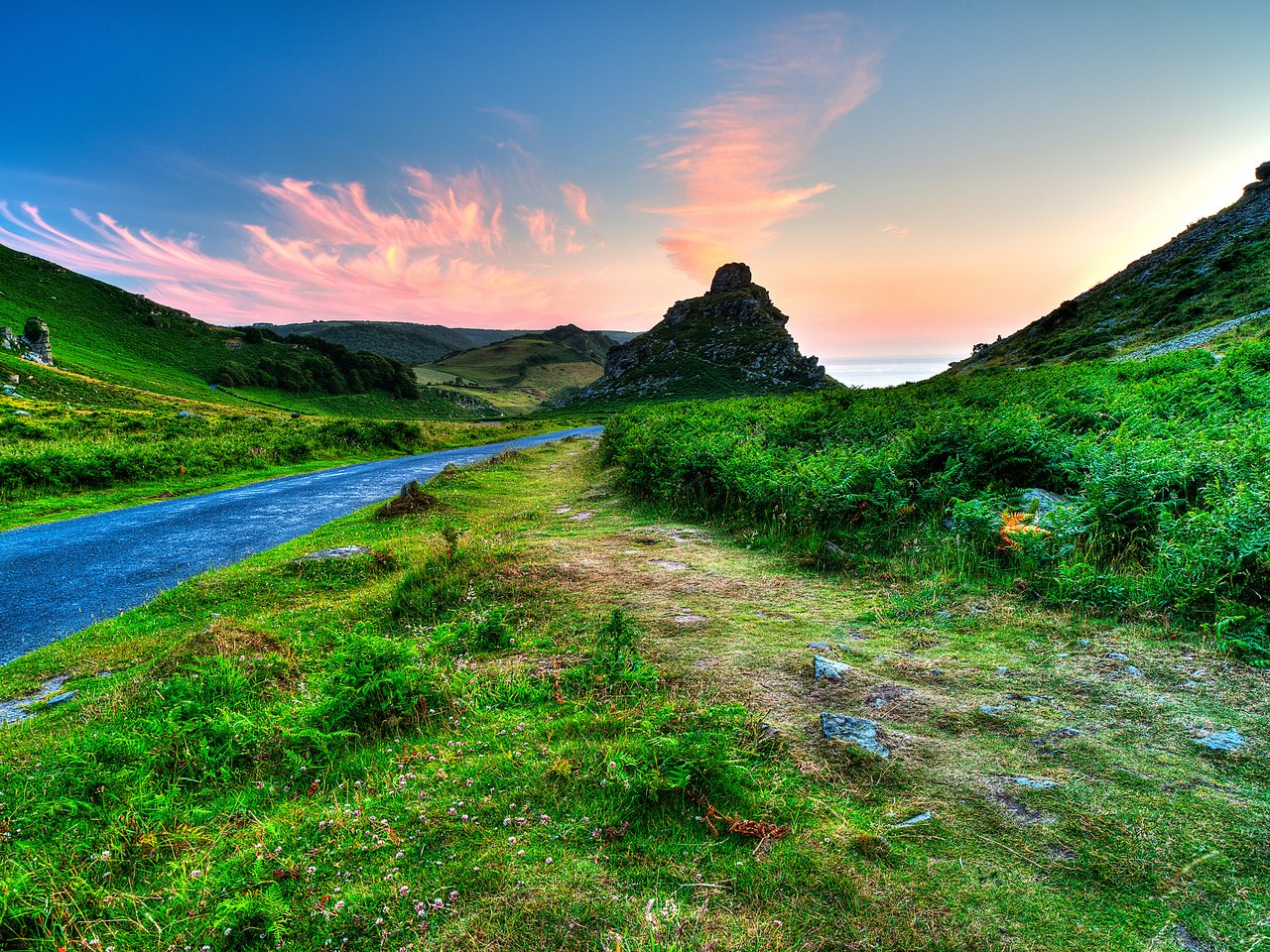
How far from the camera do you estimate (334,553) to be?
1077 centimetres

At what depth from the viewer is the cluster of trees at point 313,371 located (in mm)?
88938

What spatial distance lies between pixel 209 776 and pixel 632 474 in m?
12.3

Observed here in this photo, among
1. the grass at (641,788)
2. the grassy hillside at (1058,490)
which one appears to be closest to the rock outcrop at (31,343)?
the grass at (641,788)

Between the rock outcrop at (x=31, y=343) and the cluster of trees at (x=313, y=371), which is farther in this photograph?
the cluster of trees at (x=313, y=371)

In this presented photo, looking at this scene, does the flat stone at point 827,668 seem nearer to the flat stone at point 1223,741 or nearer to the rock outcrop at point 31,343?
the flat stone at point 1223,741

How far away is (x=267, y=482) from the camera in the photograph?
22.9 meters

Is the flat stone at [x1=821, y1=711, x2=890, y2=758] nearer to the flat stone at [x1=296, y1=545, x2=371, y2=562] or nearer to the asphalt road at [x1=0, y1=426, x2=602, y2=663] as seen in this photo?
the flat stone at [x1=296, y1=545, x2=371, y2=562]

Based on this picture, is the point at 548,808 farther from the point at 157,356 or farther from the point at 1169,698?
the point at 157,356

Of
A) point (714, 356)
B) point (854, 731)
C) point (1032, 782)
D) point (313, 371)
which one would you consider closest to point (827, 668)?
point (854, 731)

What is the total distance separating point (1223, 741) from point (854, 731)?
2.46 m

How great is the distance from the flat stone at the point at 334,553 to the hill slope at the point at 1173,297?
1589 inches

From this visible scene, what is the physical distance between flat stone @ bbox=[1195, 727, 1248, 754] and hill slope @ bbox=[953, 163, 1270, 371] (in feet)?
117

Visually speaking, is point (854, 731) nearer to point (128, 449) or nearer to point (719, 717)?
point (719, 717)

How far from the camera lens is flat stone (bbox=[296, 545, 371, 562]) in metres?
10.2
